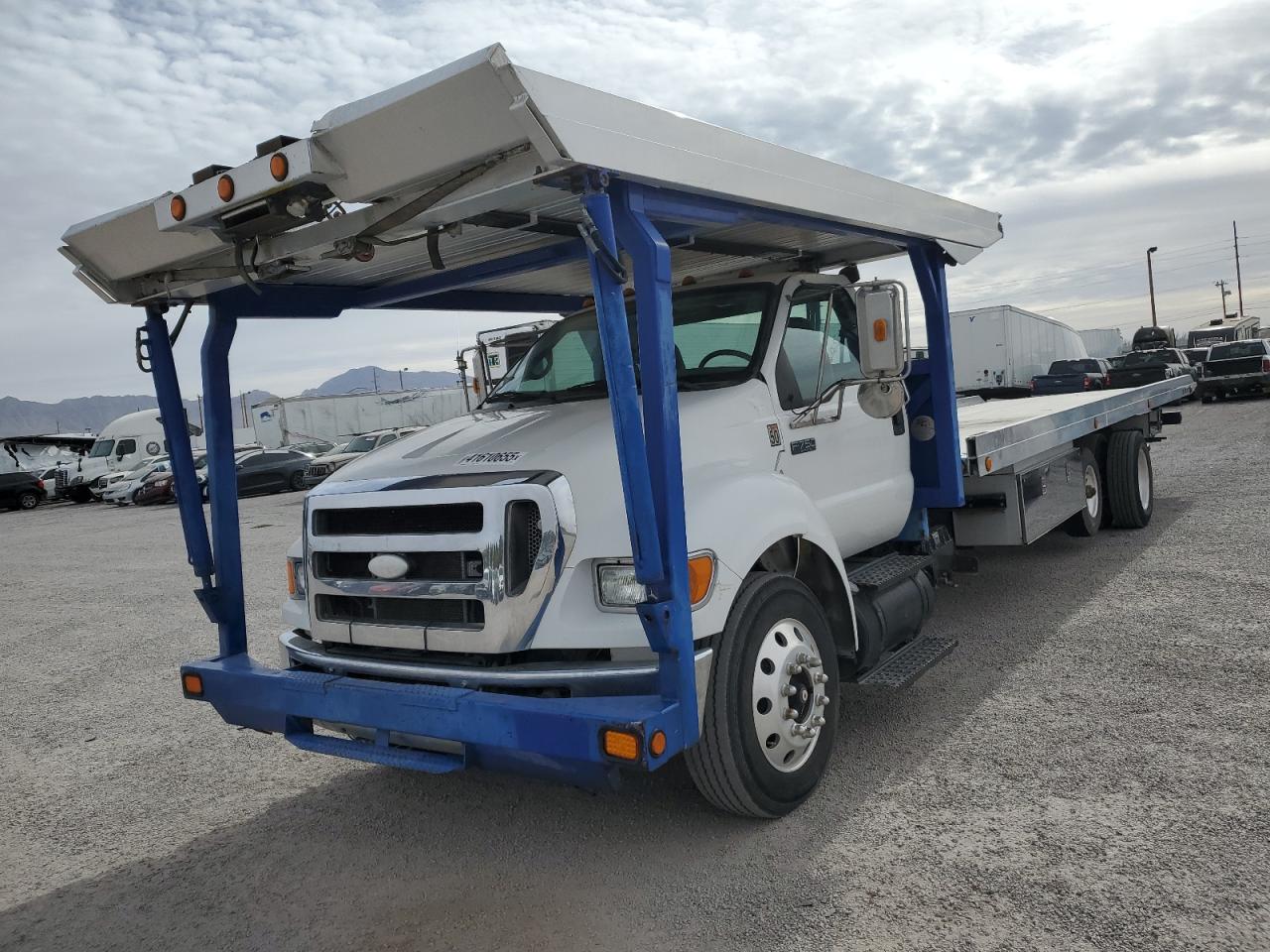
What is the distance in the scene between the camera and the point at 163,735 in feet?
19.0

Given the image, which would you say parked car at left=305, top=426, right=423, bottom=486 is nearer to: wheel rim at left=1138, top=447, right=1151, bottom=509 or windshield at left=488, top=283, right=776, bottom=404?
wheel rim at left=1138, top=447, right=1151, bottom=509

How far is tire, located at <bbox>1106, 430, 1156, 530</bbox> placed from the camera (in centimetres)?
927

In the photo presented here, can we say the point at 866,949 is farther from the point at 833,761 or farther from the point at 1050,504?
the point at 1050,504

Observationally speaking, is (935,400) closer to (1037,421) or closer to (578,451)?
(1037,421)

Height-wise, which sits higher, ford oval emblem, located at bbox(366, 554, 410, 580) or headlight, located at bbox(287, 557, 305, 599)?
ford oval emblem, located at bbox(366, 554, 410, 580)

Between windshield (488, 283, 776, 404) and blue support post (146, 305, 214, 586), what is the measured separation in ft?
4.98

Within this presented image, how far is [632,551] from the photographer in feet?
11.2

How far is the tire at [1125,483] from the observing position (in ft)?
30.4

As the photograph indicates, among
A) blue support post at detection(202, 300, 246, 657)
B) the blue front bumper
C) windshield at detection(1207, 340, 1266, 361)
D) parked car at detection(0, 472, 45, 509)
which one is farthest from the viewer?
parked car at detection(0, 472, 45, 509)

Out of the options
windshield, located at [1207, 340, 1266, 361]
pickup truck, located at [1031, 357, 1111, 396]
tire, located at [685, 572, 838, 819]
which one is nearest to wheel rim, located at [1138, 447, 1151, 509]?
tire, located at [685, 572, 838, 819]

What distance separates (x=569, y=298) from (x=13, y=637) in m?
6.65

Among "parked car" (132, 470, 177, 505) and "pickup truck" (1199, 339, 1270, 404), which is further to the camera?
"parked car" (132, 470, 177, 505)

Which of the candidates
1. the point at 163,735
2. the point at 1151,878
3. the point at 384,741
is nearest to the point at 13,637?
the point at 163,735

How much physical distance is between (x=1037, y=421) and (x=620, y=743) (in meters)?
5.08
